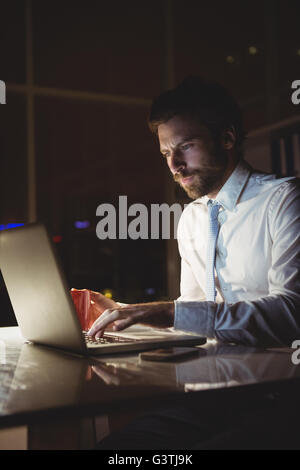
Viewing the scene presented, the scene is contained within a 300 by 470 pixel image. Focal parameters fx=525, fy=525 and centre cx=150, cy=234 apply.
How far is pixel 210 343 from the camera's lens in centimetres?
145

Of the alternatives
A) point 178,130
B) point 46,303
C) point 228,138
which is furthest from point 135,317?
point 228,138

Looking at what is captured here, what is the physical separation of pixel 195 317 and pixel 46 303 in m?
0.41

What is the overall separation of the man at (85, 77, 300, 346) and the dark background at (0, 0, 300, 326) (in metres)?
2.43

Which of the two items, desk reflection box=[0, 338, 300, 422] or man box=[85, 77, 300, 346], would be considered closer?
desk reflection box=[0, 338, 300, 422]

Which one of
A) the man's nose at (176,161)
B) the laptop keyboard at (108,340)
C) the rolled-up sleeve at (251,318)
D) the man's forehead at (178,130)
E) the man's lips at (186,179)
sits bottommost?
the laptop keyboard at (108,340)

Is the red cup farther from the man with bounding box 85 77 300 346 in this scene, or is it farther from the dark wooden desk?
the dark wooden desk

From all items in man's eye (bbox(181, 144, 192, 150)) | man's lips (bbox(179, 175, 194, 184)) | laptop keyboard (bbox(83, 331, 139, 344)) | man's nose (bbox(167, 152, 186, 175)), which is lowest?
laptop keyboard (bbox(83, 331, 139, 344))

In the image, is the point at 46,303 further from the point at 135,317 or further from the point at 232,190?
the point at 232,190

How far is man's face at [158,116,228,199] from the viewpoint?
1951 millimetres

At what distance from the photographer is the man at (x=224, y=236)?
1.42m

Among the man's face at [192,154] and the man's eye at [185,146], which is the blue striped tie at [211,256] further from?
the man's eye at [185,146]

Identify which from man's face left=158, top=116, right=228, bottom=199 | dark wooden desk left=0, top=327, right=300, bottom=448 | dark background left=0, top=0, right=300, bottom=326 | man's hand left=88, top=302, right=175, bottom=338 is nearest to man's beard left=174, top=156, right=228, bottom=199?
man's face left=158, top=116, right=228, bottom=199

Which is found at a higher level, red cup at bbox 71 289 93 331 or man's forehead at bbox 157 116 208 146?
man's forehead at bbox 157 116 208 146


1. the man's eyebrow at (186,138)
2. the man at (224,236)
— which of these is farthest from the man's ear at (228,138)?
the man's eyebrow at (186,138)
